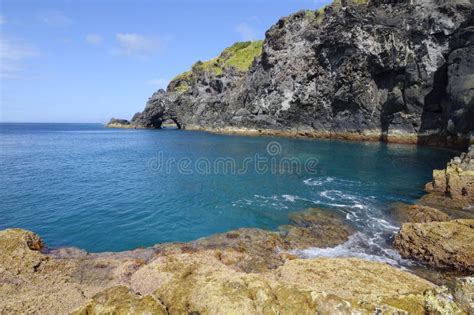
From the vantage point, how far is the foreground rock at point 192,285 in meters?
8.30

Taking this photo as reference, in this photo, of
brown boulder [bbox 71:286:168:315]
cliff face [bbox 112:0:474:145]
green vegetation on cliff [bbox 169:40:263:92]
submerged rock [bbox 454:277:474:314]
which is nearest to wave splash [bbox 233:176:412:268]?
submerged rock [bbox 454:277:474:314]

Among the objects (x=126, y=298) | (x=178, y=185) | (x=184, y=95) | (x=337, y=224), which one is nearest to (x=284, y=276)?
(x=126, y=298)

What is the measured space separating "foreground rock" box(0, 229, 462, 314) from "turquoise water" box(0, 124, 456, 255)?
4286 mm

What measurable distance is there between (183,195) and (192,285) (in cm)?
2165

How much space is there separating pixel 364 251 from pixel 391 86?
6948 cm

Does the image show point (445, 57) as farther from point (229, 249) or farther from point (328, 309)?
point (328, 309)

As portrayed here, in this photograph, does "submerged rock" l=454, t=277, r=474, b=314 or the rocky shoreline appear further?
the rocky shoreline

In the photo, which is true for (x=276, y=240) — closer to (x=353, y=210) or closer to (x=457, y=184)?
(x=353, y=210)

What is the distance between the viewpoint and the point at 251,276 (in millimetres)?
10273

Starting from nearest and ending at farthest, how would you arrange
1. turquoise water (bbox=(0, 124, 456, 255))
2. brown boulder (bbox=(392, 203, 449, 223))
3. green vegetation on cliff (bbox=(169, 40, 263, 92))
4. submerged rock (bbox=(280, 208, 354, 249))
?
1. submerged rock (bbox=(280, 208, 354, 249))
2. turquoise water (bbox=(0, 124, 456, 255))
3. brown boulder (bbox=(392, 203, 449, 223))
4. green vegetation on cliff (bbox=(169, 40, 263, 92))

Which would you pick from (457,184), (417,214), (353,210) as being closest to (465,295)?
(417,214)

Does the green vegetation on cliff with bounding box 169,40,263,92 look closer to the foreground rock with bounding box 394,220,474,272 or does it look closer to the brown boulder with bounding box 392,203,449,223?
the brown boulder with bounding box 392,203,449,223

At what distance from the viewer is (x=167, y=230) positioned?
21.8m

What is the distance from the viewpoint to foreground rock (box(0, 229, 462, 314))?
830cm
